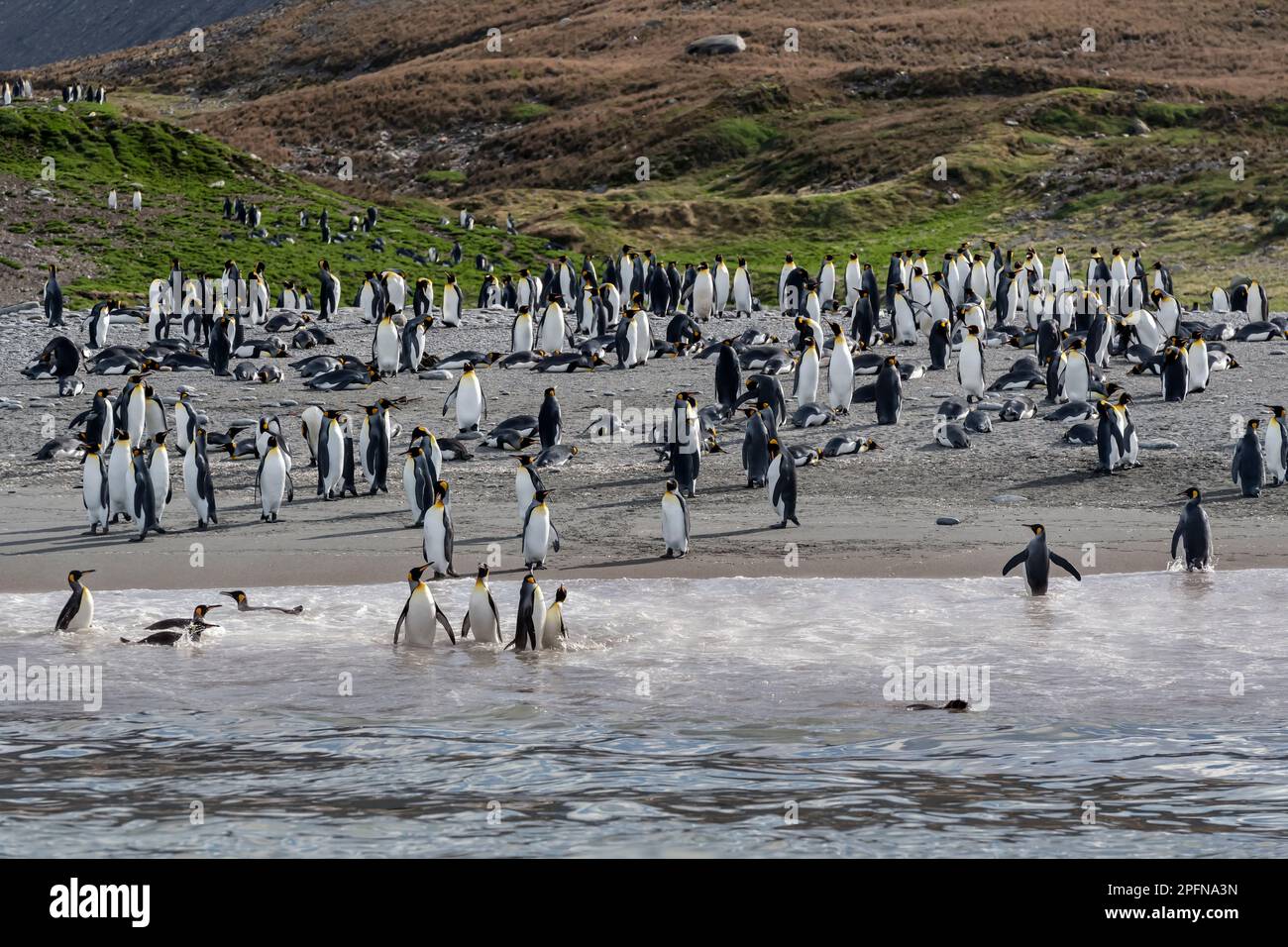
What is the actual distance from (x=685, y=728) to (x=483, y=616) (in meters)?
2.17

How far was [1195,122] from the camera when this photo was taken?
44625 millimetres

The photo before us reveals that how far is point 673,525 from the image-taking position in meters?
11.4

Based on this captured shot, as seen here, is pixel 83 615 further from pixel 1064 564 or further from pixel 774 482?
pixel 1064 564

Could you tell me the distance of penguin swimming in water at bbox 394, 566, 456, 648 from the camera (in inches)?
370

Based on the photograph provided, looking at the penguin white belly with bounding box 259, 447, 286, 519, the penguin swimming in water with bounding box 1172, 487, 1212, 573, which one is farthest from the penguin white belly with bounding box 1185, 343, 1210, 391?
the penguin white belly with bounding box 259, 447, 286, 519

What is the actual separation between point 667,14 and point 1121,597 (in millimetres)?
63848

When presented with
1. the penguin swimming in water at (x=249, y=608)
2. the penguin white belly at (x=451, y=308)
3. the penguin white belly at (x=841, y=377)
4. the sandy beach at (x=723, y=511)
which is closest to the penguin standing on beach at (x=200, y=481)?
the sandy beach at (x=723, y=511)

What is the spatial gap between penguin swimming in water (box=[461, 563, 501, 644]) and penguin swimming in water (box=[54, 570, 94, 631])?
2.26 meters

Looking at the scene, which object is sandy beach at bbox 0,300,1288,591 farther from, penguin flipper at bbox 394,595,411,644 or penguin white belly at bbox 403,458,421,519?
penguin flipper at bbox 394,595,411,644

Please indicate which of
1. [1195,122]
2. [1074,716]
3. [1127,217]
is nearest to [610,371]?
[1074,716]

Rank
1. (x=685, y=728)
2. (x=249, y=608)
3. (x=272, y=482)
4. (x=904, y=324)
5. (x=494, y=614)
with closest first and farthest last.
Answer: (x=685, y=728) → (x=494, y=614) → (x=249, y=608) → (x=272, y=482) → (x=904, y=324)

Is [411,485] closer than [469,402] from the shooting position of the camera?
Yes

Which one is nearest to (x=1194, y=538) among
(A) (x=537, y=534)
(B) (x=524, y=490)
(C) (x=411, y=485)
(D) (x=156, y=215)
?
(A) (x=537, y=534)
